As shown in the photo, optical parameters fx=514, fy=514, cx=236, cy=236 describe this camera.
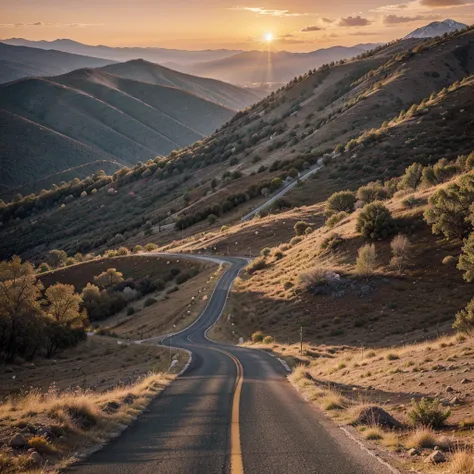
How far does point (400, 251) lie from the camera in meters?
35.7

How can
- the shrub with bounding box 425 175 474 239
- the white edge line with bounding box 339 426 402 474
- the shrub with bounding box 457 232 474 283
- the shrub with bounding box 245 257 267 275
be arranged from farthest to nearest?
the shrub with bounding box 245 257 267 275 < the shrub with bounding box 425 175 474 239 < the shrub with bounding box 457 232 474 283 < the white edge line with bounding box 339 426 402 474

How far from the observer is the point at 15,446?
29.1 ft

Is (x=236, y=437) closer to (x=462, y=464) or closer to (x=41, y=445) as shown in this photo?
(x=41, y=445)

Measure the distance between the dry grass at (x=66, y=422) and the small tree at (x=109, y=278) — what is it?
62.2 metres

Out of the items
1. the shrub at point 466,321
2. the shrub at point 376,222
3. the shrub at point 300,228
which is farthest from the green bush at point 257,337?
the shrub at point 300,228

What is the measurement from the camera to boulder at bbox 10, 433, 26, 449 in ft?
29.1

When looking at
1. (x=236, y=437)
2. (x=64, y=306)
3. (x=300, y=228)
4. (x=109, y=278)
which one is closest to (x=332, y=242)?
(x=300, y=228)

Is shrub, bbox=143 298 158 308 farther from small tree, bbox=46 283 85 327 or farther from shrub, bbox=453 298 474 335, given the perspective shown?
shrub, bbox=453 298 474 335

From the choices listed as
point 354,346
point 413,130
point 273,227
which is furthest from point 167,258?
point 413,130

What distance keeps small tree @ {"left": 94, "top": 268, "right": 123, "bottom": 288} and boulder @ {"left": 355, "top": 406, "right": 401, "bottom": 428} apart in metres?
66.7

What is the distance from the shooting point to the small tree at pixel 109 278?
2948 inches

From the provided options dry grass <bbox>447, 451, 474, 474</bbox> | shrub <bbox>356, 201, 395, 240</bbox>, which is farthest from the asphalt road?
shrub <bbox>356, 201, 395, 240</bbox>

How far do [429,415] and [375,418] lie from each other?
3.86 ft

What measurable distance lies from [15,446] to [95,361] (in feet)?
96.1
